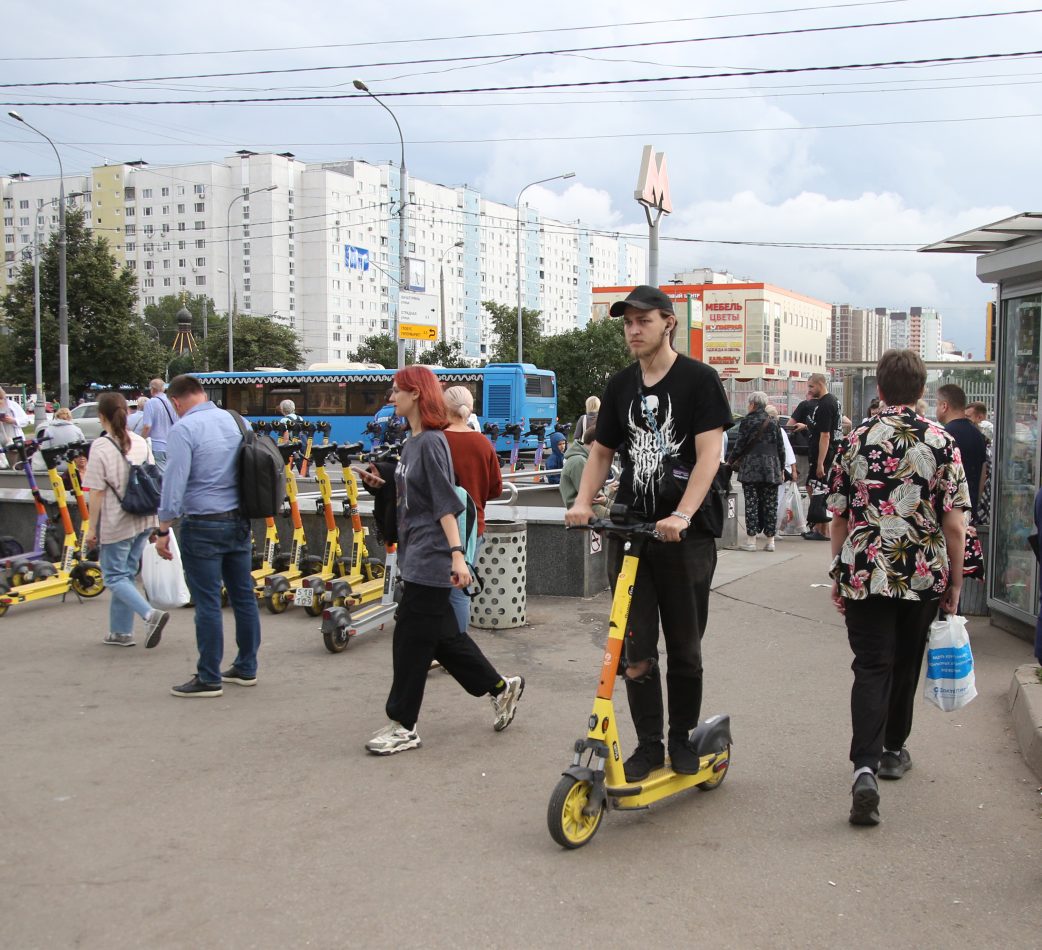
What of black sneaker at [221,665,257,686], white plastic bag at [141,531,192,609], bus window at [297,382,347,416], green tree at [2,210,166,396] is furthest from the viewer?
green tree at [2,210,166,396]

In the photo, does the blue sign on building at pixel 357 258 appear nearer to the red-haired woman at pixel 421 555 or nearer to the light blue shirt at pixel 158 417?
the light blue shirt at pixel 158 417

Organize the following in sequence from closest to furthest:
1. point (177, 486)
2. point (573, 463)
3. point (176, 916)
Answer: point (176, 916), point (177, 486), point (573, 463)

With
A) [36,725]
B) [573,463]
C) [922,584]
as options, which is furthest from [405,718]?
[573,463]

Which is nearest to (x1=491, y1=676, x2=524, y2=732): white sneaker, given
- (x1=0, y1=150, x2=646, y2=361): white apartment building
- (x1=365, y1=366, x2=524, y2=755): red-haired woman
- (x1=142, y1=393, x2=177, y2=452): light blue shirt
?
(x1=365, y1=366, x2=524, y2=755): red-haired woman

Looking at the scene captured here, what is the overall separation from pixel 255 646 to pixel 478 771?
6.86ft

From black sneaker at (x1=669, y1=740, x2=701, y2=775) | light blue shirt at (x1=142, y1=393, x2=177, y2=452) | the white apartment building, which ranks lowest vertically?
black sneaker at (x1=669, y1=740, x2=701, y2=775)

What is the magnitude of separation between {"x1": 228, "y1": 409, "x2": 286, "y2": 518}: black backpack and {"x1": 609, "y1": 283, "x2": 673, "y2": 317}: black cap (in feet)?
9.13

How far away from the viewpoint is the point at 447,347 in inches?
1970

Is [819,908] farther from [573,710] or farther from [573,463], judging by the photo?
[573,463]

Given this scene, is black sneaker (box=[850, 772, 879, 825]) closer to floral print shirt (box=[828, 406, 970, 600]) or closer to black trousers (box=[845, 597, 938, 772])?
black trousers (box=[845, 597, 938, 772])

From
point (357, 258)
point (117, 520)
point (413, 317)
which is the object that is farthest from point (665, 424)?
point (357, 258)

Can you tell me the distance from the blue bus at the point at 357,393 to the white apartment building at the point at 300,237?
70307 mm

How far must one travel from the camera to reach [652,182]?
37.5 feet

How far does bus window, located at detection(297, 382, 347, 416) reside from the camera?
34.5 metres
